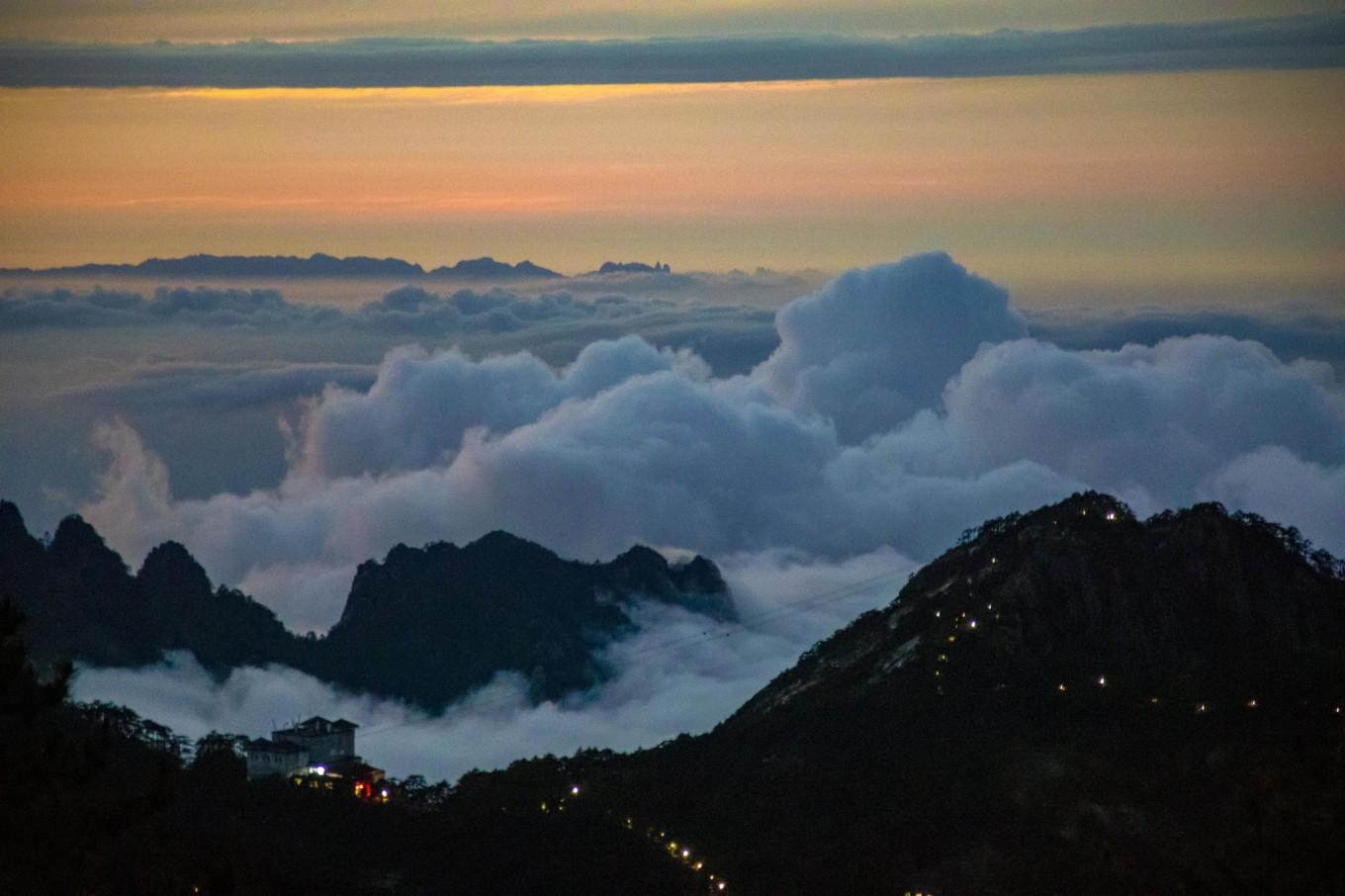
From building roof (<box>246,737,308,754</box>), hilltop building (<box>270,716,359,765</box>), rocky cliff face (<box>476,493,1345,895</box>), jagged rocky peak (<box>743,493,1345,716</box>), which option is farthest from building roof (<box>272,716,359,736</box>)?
jagged rocky peak (<box>743,493,1345,716</box>)

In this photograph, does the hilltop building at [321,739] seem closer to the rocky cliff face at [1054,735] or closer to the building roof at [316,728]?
the building roof at [316,728]

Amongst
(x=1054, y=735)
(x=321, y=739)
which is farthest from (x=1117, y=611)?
(x=321, y=739)

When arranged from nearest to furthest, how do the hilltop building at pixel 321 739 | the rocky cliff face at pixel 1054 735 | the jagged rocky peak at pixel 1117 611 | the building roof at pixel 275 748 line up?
the rocky cliff face at pixel 1054 735, the jagged rocky peak at pixel 1117 611, the building roof at pixel 275 748, the hilltop building at pixel 321 739

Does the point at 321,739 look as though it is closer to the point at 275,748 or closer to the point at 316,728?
the point at 316,728

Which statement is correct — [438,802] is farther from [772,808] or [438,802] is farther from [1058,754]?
[1058,754]

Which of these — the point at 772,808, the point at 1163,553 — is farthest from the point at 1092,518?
the point at 772,808

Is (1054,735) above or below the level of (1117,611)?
below

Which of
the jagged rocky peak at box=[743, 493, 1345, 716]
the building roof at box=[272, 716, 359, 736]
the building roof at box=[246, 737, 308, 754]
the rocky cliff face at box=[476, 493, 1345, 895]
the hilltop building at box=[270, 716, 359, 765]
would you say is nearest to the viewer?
the rocky cliff face at box=[476, 493, 1345, 895]

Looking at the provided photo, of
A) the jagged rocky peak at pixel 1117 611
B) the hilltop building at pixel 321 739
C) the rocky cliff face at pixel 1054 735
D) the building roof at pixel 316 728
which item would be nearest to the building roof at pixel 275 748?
the hilltop building at pixel 321 739

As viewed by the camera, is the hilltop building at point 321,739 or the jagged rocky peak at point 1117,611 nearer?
the jagged rocky peak at point 1117,611

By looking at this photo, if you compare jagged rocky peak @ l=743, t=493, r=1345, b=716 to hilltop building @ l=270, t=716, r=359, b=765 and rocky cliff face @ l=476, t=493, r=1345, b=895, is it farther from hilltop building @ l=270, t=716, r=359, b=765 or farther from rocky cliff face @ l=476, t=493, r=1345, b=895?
hilltop building @ l=270, t=716, r=359, b=765

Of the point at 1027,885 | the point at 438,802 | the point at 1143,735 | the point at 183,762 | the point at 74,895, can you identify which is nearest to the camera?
the point at 74,895
